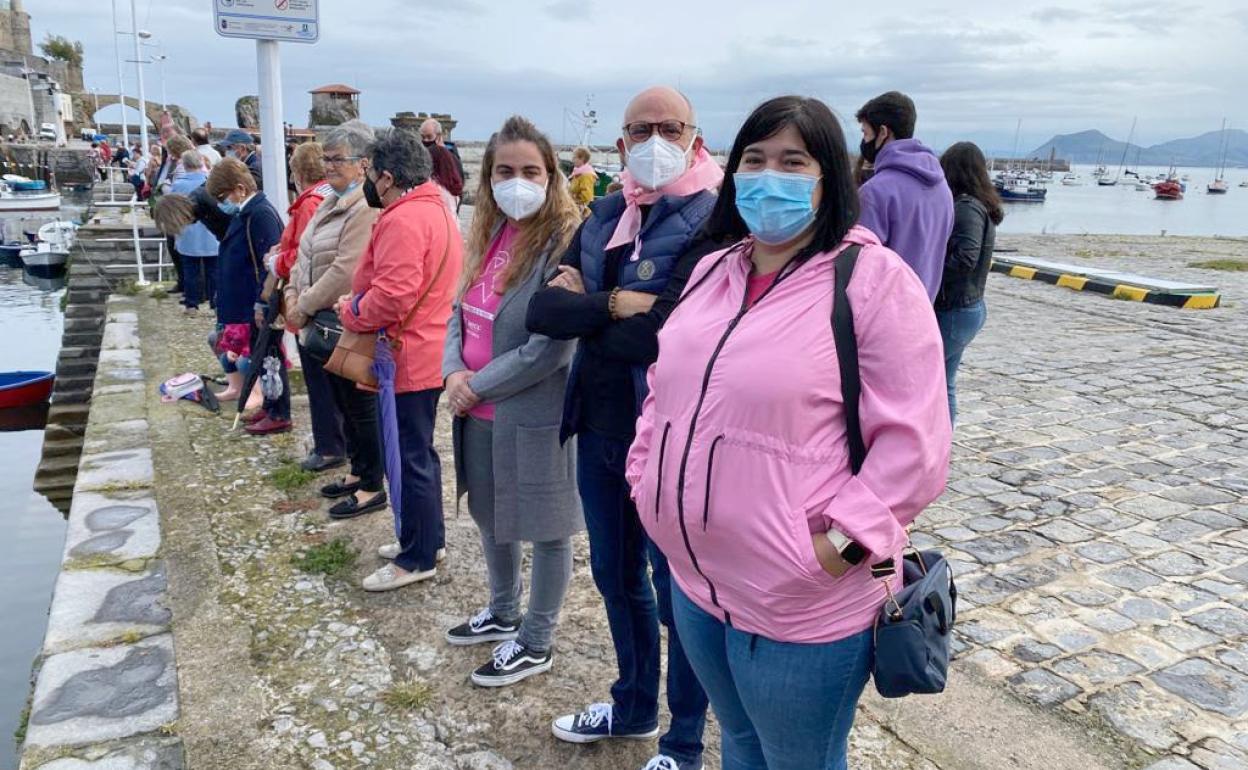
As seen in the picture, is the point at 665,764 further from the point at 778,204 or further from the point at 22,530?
the point at 22,530

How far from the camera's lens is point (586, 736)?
2914 mm

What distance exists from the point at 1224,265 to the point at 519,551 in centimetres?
1785

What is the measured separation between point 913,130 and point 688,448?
309 cm

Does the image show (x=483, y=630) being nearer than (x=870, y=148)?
Yes

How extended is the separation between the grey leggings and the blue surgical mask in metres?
1.60

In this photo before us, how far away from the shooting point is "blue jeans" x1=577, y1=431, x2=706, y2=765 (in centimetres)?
263

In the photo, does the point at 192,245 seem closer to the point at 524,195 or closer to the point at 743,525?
the point at 524,195

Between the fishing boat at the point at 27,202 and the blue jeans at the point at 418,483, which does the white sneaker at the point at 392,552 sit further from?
the fishing boat at the point at 27,202

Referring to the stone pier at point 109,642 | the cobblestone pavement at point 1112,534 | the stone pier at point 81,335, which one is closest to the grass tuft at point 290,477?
the stone pier at point 109,642

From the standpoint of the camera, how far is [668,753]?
2.70 m

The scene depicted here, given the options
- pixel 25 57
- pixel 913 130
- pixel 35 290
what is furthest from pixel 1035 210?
pixel 25 57

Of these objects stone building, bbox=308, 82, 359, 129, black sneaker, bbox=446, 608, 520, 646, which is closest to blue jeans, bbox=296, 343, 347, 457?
black sneaker, bbox=446, 608, 520, 646

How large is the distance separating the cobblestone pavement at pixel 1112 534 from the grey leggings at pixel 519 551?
66.1 inches

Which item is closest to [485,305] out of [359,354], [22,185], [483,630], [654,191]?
[654,191]
